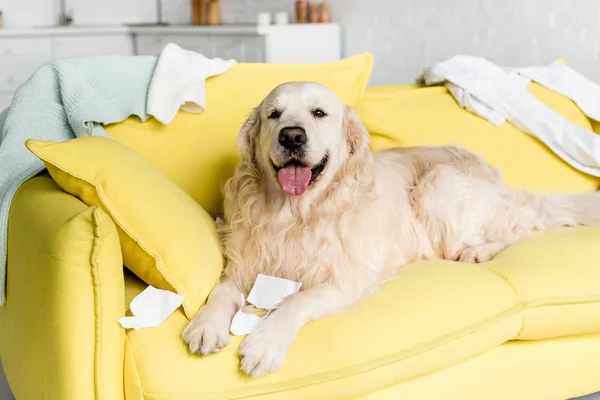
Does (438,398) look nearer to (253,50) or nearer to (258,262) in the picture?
(258,262)

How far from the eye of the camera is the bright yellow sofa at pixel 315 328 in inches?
62.5

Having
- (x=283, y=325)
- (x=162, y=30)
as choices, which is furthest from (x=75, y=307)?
(x=162, y=30)

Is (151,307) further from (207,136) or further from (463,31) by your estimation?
(463,31)

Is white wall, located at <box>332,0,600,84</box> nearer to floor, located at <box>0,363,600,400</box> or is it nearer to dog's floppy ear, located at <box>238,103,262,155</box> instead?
floor, located at <box>0,363,600,400</box>

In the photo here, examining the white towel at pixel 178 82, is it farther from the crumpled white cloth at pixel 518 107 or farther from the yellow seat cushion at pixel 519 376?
the yellow seat cushion at pixel 519 376

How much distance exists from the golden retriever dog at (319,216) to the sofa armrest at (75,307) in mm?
221

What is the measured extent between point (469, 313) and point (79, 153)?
108cm

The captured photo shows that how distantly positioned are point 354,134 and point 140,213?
0.69 meters

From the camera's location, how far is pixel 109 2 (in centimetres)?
632

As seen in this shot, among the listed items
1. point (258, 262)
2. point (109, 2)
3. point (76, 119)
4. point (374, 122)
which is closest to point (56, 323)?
point (258, 262)

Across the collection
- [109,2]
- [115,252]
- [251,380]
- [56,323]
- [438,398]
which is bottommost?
[438,398]

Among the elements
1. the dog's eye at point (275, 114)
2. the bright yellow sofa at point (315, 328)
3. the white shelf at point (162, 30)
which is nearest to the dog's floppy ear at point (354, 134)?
the dog's eye at point (275, 114)

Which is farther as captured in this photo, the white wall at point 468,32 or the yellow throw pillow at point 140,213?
the white wall at point 468,32

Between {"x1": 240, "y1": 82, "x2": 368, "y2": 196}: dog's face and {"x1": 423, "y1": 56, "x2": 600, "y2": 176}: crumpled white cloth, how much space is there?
0.92 meters
